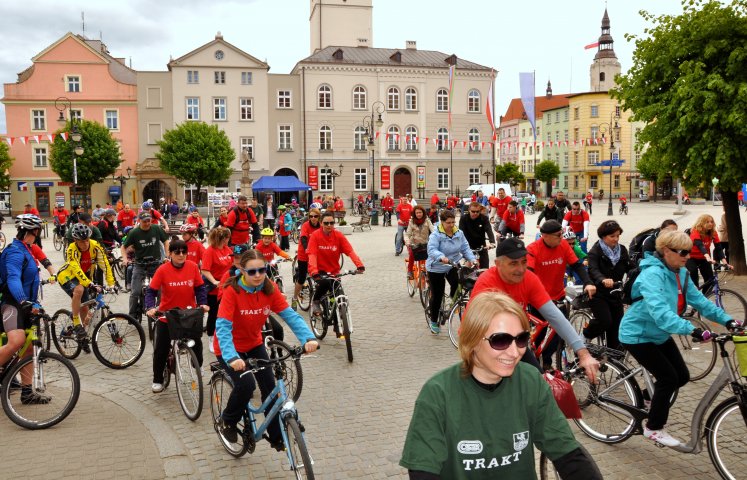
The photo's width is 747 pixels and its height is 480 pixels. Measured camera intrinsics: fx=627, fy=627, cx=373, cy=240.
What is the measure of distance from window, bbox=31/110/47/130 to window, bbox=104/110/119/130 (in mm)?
4864

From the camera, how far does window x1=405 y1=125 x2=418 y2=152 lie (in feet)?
184

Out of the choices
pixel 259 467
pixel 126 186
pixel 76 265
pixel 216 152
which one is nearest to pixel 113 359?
pixel 76 265

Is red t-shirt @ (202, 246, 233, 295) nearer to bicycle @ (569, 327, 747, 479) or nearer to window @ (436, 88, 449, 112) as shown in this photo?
bicycle @ (569, 327, 747, 479)

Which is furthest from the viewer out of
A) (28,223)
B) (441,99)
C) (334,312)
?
(441,99)

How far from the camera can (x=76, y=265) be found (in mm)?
8625

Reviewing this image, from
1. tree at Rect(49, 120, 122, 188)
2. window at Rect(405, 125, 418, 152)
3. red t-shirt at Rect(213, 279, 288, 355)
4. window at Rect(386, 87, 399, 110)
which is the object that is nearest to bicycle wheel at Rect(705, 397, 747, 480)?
red t-shirt at Rect(213, 279, 288, 355)

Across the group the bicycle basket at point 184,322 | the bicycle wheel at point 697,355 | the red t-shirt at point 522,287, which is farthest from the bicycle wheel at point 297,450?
the bicycle wheel at point 697,355

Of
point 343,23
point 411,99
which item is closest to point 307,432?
point 411,99

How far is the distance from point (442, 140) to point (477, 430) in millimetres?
55784

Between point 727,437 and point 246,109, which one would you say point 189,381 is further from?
point 246,109

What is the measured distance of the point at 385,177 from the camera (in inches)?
2163

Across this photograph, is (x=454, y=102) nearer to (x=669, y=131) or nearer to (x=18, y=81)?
(x=18, y=81)

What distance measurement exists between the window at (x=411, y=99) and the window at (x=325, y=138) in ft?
24.0

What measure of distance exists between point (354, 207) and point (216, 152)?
39.8ft
